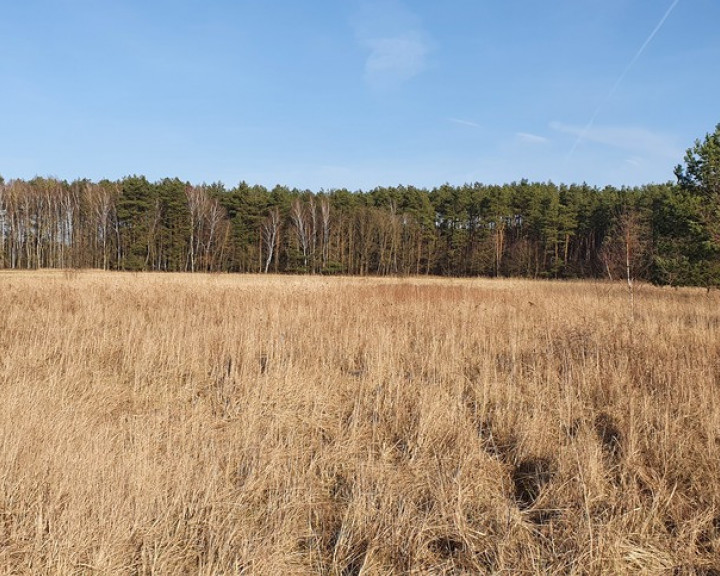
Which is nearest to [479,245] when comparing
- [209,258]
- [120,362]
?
[209,258]

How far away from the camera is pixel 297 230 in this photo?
4606cm

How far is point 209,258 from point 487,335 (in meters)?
43.7

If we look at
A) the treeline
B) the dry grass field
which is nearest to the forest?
the treeline

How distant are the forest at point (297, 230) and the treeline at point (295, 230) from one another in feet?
0.44

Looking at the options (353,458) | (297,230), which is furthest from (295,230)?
(353,458)

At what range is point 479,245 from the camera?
48750 mm

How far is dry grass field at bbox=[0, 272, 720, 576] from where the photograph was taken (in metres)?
1.91

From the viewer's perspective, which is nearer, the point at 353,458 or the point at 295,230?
the point at 353,458

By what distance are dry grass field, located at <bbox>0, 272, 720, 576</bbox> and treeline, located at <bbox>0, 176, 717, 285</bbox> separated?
38.8 meters

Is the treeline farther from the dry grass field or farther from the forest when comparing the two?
the dry grass field

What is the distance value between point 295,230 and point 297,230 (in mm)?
251

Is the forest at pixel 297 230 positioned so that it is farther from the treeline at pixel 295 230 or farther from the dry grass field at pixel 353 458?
the dry grass field at pixel 353 458

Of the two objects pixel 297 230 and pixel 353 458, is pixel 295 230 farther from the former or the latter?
pixel 353 458

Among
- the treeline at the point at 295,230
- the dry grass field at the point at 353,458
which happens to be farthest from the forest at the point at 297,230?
the dry grass field at the point at 353,458
